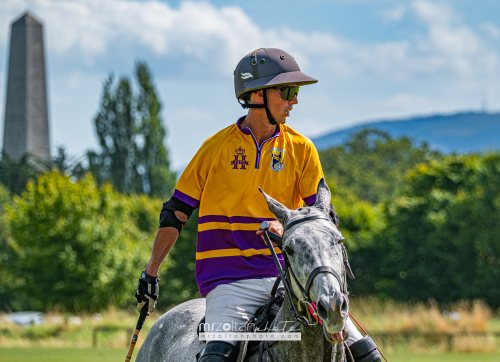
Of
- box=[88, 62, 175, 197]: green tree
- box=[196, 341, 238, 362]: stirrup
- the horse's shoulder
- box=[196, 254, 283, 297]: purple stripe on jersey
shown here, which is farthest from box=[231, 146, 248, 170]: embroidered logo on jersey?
box=[88, 62, 175, 197]: green tree

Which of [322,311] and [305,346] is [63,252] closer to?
[305,346]

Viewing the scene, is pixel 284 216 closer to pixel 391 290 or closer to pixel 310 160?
pixel 310 160

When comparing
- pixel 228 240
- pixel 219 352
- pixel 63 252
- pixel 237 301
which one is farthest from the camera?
pixel 63 252

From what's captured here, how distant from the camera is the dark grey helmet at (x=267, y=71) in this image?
13.5 ft

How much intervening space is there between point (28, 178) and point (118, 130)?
24.5 metres

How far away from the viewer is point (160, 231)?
432cm

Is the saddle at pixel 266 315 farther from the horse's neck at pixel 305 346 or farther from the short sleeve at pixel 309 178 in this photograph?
the short sleeve at pixel 309 178

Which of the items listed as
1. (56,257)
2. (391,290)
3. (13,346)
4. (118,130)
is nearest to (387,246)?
(391,290)

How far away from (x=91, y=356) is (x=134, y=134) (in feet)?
126

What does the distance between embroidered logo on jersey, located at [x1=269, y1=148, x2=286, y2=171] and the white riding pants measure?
744 mm

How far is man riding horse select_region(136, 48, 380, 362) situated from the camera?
4.04 m

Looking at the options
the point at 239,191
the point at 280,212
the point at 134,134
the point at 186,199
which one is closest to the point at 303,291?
the point at 280,212

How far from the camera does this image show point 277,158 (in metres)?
4.18

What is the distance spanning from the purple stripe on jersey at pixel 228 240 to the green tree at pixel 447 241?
27.2m
